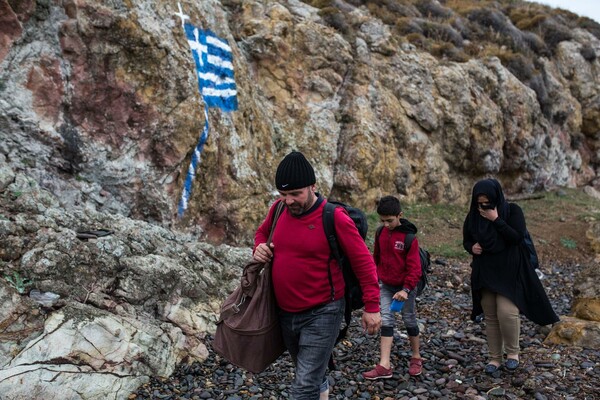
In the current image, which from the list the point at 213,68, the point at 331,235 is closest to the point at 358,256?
the point at 331,235

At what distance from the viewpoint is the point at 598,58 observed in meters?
27.7

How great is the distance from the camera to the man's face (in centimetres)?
347

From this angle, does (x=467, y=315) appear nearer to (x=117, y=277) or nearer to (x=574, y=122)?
(x=117, y=277)

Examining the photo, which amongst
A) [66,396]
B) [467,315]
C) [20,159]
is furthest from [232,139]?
[66,396]

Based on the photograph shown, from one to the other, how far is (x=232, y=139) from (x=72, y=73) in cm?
357

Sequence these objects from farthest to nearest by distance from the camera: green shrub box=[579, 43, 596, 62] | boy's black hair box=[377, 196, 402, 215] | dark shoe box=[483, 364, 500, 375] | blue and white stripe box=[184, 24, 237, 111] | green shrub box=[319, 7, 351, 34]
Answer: green shrub box=[579, 43, 596, 62]
green shrub box=[319, 7, 351, 34]
blue and white stripe box=[184, 24, 237, 111]
dark shoe box=[483, 364, 500, 375]
boy's black hair box=[377, 196, 402, 215]

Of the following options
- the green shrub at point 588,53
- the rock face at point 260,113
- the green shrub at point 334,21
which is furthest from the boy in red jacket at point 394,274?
the green shrub at point 588,53

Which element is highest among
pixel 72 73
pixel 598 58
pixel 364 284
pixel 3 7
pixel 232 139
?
pixel 598 58

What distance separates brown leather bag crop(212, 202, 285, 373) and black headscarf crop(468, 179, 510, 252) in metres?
2.61

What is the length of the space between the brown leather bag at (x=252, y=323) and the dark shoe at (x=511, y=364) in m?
3.05

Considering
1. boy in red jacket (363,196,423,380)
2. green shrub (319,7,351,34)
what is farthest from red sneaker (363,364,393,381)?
green shrub (319,7,351,34)

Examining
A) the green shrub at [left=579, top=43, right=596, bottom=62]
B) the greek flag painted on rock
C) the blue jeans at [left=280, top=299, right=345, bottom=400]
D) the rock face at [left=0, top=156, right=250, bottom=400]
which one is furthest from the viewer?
the green shrub at [left=579, top=43, right=596, bottom=62]

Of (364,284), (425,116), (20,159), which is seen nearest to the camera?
(364,284)

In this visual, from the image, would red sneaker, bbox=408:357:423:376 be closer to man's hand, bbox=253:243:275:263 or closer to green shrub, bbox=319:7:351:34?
man's hand, bbox=253:243:275:263
